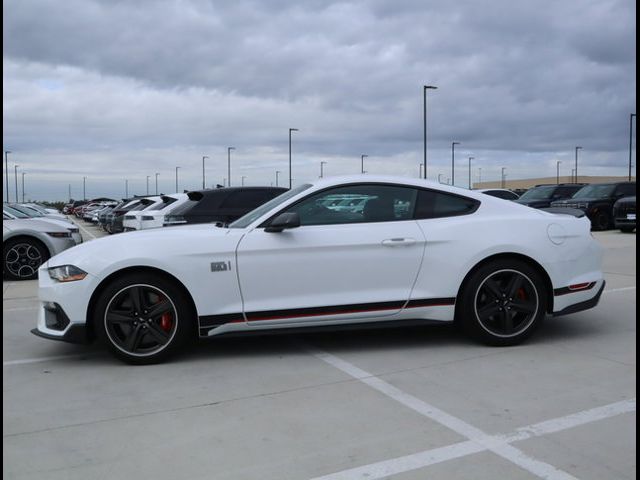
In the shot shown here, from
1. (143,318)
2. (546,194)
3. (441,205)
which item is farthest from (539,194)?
(143,318)

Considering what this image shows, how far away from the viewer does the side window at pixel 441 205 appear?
542 cm

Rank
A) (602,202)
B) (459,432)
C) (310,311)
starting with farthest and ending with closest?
(602,202) < (310,311) < (459,432)

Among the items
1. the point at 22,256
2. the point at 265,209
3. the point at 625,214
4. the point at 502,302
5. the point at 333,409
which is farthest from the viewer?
the point at 625,214

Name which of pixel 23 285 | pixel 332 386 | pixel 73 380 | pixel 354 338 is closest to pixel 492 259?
pixel 354 338

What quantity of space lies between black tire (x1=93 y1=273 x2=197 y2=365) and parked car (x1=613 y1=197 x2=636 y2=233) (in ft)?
52.3

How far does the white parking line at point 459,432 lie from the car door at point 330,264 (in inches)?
22.4

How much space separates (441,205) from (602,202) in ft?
55.0

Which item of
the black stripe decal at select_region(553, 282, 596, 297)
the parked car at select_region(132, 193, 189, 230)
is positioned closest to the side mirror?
the black stripe decal at select_region(553, 282, 596, 297)

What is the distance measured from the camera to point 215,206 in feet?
35.6

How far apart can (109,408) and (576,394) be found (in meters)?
3.06

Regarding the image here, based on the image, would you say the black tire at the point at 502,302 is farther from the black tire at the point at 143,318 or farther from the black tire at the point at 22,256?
the black tire at the point at 22,256

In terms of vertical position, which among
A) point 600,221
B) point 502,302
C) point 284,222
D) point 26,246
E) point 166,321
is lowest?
point 166,321

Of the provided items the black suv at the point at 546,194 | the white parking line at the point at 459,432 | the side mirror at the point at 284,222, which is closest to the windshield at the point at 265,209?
the side mirror at the point at 284,222

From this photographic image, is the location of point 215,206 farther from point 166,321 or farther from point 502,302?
point 502,302
